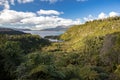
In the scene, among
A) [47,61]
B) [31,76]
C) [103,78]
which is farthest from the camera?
[103,78]

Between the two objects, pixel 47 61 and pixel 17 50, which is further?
pixel 17 50

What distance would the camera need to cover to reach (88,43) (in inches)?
6240

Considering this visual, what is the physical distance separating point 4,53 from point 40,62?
807cm

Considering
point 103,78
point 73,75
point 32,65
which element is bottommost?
point 103,78

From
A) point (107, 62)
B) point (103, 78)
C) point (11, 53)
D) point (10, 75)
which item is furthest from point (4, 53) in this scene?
point (107, 62)

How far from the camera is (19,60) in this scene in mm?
46906

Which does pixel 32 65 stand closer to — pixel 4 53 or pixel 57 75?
pixel 57 75

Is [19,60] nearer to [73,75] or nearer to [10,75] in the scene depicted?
[10,75]

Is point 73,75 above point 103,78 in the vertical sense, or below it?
above

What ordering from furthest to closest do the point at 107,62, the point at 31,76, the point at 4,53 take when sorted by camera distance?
1. the point at 107,62
2. the point at 4,53
3. the point at 31,76

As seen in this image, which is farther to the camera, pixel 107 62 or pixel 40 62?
pixel 107 62

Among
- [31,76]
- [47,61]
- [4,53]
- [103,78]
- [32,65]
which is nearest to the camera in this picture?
[31,76]

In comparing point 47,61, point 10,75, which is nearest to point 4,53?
point 10,75

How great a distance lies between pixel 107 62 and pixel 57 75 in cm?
5702
